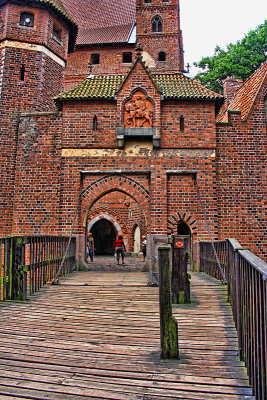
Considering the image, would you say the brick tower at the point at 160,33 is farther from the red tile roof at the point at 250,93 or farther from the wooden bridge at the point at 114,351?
the wooden bridge at the point at 114,351

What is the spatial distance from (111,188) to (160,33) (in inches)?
701

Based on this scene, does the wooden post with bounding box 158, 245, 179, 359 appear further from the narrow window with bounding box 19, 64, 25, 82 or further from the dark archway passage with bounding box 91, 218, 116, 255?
the dark archway passage with bounding box 91, 218, 116, 255

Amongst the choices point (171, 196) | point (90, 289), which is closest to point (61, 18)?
point (171, 196)

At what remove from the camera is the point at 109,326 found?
15.7 ft

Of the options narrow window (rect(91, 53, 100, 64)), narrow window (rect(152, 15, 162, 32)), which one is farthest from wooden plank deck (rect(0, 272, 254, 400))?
narrow window (rect(91, 53, 100, 64))

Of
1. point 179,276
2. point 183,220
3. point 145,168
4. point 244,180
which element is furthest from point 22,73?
point 179,276

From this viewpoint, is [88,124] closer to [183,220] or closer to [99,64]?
[183,220]

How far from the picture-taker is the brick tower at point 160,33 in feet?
80.4

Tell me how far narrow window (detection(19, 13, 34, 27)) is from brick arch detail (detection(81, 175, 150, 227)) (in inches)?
313

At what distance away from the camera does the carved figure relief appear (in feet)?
38.7

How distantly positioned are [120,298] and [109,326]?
1.65 m

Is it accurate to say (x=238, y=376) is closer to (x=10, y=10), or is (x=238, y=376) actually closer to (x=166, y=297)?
(x=166, y=297)

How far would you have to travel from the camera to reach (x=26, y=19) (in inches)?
568

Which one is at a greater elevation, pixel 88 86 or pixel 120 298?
pixel 88 86
